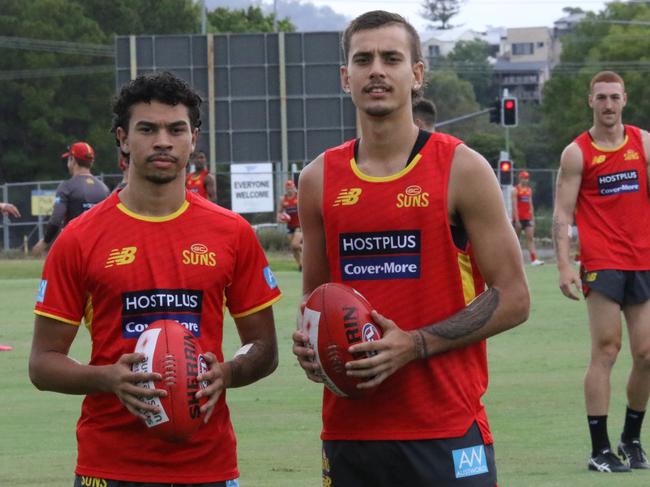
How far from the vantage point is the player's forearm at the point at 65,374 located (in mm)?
5445

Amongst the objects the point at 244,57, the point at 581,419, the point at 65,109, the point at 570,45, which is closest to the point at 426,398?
the point at 581,419

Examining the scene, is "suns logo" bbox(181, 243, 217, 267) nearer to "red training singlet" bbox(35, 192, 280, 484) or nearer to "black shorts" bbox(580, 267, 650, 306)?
"red training singlet" bbox(35, 192, 280, 484)

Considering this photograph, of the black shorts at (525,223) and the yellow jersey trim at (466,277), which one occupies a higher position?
the yellow jersey trim at (466,277)

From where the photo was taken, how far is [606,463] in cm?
967

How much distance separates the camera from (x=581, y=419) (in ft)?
38.6

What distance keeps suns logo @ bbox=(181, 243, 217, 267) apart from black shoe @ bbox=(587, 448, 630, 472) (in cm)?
476

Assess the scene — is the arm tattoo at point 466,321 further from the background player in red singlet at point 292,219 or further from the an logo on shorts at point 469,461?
the background player in red singlet at point 292,219

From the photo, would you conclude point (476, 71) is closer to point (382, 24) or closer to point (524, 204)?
point (524, 204)

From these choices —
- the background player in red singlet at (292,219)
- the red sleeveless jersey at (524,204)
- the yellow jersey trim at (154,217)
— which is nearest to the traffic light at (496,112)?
the red sleeveless jersey at (524,204)

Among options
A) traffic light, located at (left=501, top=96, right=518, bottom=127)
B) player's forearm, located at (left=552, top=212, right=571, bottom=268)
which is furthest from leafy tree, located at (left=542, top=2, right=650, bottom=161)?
player's forearm, located at (left=552, top=212, right=571, bottom=268)

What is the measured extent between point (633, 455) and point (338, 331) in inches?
202

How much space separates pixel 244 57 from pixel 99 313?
1375 inches

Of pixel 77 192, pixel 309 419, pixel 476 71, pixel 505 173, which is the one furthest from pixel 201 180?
pixel 476 71

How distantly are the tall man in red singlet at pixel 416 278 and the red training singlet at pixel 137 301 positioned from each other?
0.38 meters
